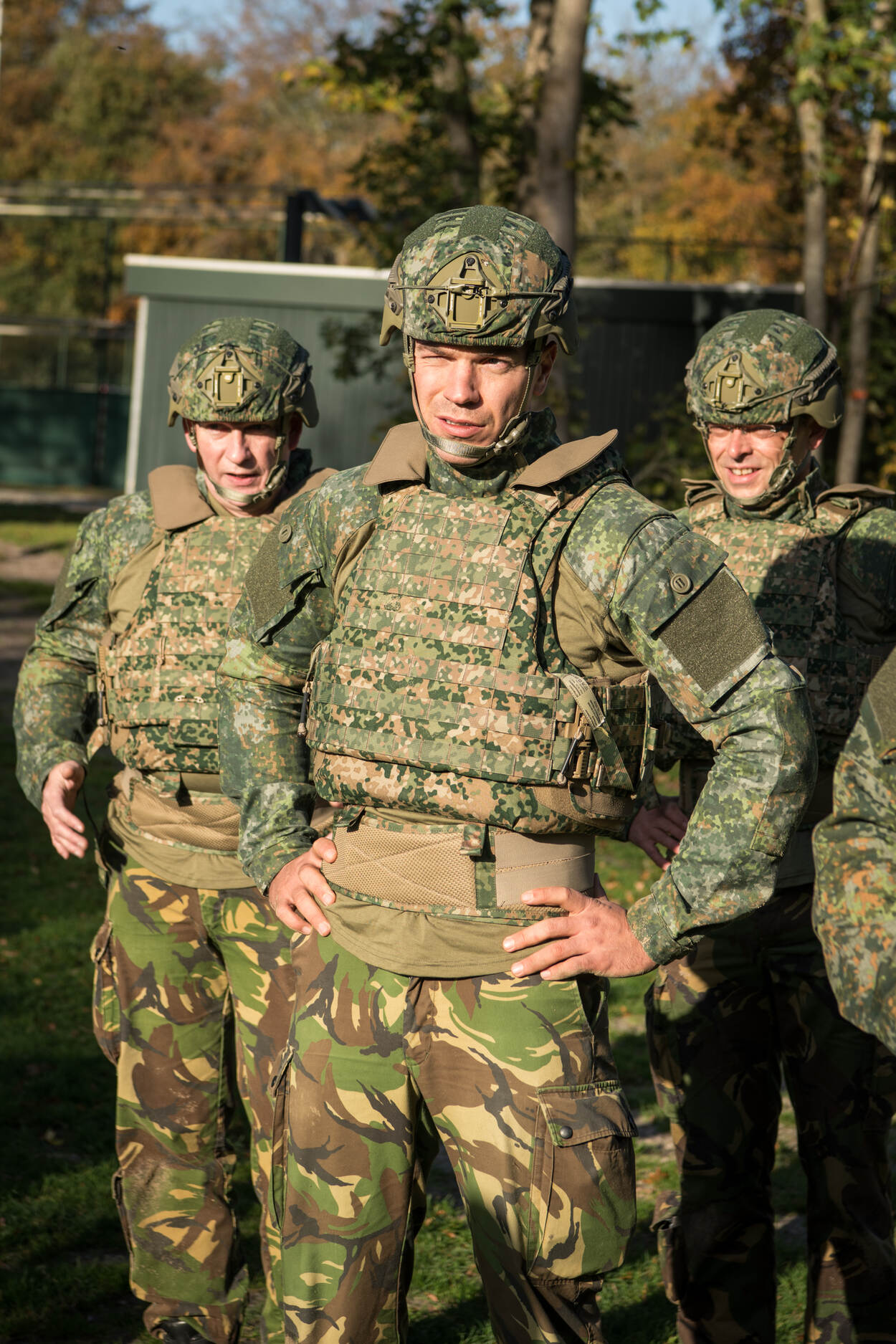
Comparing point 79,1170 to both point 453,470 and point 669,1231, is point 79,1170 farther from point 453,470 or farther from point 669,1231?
point 453,470

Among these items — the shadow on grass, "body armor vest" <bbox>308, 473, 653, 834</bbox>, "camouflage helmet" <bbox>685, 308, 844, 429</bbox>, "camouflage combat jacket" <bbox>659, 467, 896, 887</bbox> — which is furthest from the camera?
the shadow on grass

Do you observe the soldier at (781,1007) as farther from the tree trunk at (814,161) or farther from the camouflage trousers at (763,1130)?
the tree trunk at (814,161)

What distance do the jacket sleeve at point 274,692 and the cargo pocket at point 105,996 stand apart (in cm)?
126

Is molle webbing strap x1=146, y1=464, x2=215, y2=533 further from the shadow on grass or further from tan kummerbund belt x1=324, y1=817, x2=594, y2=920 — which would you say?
the shadow on grass

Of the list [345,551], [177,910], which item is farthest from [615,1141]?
[177,910]

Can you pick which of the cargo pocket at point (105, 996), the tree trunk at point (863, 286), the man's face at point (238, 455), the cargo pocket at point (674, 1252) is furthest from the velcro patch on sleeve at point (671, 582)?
the tree trunk at point (863, 286)

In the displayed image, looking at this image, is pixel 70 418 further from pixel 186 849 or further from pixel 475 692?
pixel 475 692

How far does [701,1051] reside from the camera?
3734 mm

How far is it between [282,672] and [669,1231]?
6.09 feet

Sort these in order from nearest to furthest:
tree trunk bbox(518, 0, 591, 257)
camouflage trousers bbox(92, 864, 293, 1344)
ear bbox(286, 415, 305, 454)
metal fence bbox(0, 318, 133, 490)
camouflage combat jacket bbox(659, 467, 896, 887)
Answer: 1. camouflage combat jacket bbox(659, 467, 896, 887)
2. camouflage trousers bbox(92, 864, 293, 1344)
3. ear bbox(286, 415, 305, 454)
4. tree trunk bbox(518, 0, 591, 257)
5. metal fence bbox(0, 318, 133, 490)

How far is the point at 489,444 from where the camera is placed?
2.73m

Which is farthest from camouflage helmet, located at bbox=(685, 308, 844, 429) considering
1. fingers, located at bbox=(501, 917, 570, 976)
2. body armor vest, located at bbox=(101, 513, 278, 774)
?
fingers, located at bbox=(501, 917, 570, 976)

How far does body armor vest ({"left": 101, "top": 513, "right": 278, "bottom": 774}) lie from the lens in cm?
392

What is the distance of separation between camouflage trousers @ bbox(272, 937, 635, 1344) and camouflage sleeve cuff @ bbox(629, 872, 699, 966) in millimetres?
168
